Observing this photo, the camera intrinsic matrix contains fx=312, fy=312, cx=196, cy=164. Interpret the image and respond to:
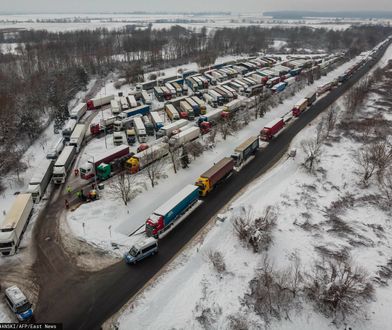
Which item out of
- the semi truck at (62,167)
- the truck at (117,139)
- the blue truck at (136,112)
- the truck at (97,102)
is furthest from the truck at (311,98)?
the semi truck at (62,167)

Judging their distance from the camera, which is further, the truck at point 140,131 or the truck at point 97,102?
the truck at point 97,102

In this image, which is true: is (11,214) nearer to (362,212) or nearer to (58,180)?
(58,180)

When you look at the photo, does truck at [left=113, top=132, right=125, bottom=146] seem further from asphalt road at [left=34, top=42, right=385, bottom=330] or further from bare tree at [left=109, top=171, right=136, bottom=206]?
asphalt road at [left=34, top=42, right=385, bottom=330]

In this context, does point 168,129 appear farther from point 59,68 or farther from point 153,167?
point 59,68

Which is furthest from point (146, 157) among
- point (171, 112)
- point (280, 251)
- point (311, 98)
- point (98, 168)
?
point (311, 98)

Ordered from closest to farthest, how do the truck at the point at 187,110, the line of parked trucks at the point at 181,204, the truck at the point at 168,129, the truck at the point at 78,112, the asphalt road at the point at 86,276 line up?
the asphalt road at the point at 86,276
the line of parked trucks at the point at 181,204
the truck at the point at 168,129
the truck at the point at 78,112
the truck at the point at 187,110

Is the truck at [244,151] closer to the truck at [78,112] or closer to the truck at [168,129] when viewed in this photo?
the truck at [168,129]

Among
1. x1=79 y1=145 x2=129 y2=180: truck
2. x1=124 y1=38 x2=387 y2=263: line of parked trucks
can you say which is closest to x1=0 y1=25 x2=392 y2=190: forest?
x1=79 y1=145 x2=129 y2=180: truck
